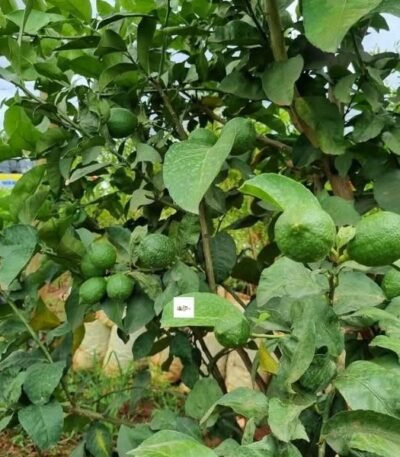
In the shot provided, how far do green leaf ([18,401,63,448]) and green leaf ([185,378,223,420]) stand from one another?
17 cm

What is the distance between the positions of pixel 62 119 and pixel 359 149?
0.42m

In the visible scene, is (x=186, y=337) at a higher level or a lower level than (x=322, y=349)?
lower

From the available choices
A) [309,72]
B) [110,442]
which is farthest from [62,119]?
[110,442]

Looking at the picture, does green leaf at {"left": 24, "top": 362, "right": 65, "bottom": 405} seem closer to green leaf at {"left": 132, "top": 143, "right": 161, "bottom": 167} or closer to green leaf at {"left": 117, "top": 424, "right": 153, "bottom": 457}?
green leaf at {"left": 117, "top": 424, "right": 153, "bottom": 457}

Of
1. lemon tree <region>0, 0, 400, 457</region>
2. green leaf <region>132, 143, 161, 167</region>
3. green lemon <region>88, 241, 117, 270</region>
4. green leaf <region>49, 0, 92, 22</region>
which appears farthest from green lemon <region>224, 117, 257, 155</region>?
Result: green leaf <region>49, 0, 92, 22</region>

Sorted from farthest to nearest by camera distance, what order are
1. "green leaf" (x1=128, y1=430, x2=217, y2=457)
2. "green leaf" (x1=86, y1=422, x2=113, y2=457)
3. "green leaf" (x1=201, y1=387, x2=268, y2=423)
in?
"green leaf" (x1=86, y1=422, x2=113, y2=457)
"green leaf" (x1=201, y1=387, x2=268, y2=423)
"green leaf" (x1=128, y1=430, x2=217, y2=457)

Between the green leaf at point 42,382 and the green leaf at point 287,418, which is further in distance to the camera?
the green leaf at point 42,382

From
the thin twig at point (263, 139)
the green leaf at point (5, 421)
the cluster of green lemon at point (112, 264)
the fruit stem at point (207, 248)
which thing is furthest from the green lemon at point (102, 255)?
the thin twig at point (263, 139)

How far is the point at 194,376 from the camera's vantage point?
3.04 feet

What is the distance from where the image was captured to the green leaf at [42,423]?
779mm

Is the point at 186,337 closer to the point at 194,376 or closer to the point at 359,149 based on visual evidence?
the point at 194,376

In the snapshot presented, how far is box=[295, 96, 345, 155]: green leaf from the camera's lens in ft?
2.71

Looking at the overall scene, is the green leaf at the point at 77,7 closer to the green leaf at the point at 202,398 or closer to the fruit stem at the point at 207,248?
the fruit stem at the point at 207,248

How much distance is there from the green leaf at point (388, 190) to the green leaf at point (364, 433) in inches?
16.2
